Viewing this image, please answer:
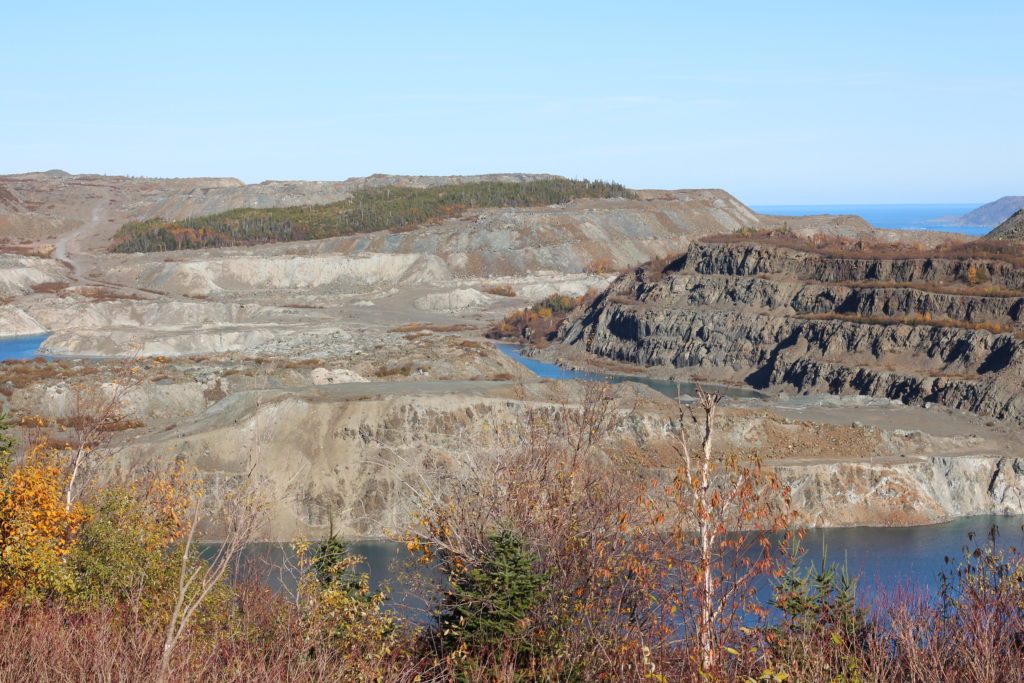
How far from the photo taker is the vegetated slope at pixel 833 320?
72.6m

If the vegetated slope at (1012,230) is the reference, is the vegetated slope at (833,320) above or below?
below

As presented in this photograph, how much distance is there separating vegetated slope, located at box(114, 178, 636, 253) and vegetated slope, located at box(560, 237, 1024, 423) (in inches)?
2994

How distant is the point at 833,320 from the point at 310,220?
121783 mm

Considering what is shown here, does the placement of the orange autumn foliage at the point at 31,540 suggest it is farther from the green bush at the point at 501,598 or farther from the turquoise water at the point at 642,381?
the turquoise water at the point at 642,381

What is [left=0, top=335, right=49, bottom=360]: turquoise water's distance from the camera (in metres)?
97.9

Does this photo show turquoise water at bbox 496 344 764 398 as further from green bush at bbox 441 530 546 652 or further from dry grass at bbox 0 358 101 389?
green bush at bbox 441 530 546 652

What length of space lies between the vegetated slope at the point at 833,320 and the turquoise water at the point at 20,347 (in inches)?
2231

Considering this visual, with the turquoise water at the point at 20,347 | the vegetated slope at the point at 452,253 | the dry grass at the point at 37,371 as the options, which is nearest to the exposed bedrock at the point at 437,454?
the dry grass at the point at 37,371

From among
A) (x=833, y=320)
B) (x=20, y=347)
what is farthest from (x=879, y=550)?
(x=20, y=347)

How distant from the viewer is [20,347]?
342 feet

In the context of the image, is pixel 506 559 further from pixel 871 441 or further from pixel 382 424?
pixel 871 441

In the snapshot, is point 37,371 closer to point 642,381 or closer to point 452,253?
point 642,381

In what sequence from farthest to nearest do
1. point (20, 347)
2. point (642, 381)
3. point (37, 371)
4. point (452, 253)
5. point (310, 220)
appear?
point (310, 220) < point (452, 253) < point (20, 347) < point (642, 381) < point (37, 371)

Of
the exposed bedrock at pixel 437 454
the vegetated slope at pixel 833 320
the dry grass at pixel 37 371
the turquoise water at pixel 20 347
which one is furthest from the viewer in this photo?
the turquoise water at pixel 20 347
